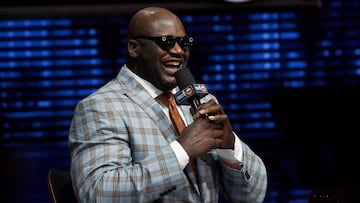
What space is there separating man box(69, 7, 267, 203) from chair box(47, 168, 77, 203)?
0.20 metres

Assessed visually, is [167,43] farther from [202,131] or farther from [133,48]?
[202,131]

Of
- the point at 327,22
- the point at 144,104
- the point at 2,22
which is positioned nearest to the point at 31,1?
the point at 2,22

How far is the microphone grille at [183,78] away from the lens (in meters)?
2.14

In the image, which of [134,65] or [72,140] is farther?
[134,65]

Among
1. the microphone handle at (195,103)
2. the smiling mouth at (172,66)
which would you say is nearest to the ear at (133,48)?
the smiling mouth at (172,66)

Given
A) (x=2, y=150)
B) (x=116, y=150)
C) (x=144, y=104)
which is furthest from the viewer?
(x=2, y=150)

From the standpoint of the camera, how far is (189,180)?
2.20 meters

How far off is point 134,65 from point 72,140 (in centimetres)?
34

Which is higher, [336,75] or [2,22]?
[2,22]

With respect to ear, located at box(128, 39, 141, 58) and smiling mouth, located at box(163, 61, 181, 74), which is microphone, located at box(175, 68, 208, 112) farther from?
ear, located at box(128, 39, 141, 58)

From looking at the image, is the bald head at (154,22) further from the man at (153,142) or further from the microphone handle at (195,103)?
the microphone handle at (195,103)

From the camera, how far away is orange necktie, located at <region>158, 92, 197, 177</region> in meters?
2.22

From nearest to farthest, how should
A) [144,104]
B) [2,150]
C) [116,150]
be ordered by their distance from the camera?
[116,150]
[144,104]
[2,150]

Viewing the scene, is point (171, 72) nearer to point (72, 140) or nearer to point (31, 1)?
point (72, 140)
